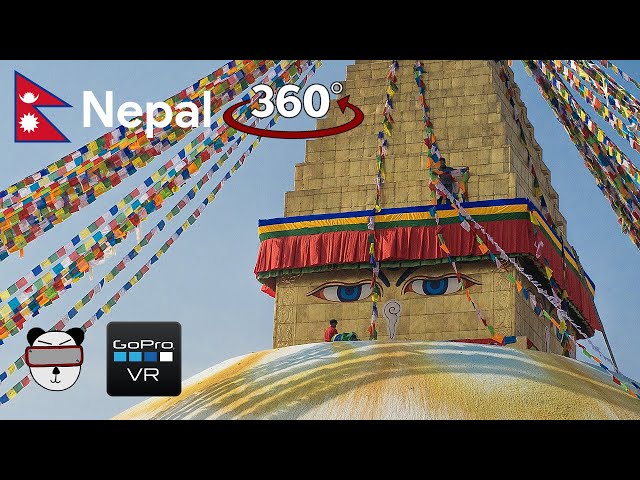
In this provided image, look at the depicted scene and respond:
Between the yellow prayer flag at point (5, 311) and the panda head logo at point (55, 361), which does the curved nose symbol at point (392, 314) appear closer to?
the yellow prayer flag at point (5, 311)

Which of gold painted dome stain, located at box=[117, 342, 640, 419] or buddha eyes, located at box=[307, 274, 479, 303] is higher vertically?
buddha eyes, located at box=[307, 274, 479, 303]

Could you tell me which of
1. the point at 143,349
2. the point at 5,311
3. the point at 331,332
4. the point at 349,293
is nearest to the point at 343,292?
the point at 349,293

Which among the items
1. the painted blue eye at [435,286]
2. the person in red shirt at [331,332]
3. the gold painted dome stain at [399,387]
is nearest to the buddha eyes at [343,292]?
the painted blue eye at [435,286]

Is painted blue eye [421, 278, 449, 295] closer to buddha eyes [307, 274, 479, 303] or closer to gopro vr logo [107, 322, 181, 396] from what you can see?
buddha eyes [307, 274, 479, 303]

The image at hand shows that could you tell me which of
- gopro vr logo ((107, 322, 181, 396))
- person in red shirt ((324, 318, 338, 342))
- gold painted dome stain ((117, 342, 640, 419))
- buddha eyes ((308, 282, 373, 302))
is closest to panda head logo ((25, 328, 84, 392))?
gopro vr logo ((107, 322, 181, 396))

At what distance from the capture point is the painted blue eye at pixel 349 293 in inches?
512

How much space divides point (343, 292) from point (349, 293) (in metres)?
0.07

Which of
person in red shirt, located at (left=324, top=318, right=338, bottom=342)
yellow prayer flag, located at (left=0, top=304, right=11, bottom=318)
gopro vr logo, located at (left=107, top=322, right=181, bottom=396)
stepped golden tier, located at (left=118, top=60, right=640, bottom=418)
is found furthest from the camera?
stepped golden tier, located at (left=118, top=60, right=640, bottom=418)

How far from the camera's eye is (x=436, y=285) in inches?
508

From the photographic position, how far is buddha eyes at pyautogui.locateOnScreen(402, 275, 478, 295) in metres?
12.8

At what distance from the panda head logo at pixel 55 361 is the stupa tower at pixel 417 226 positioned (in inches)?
176
